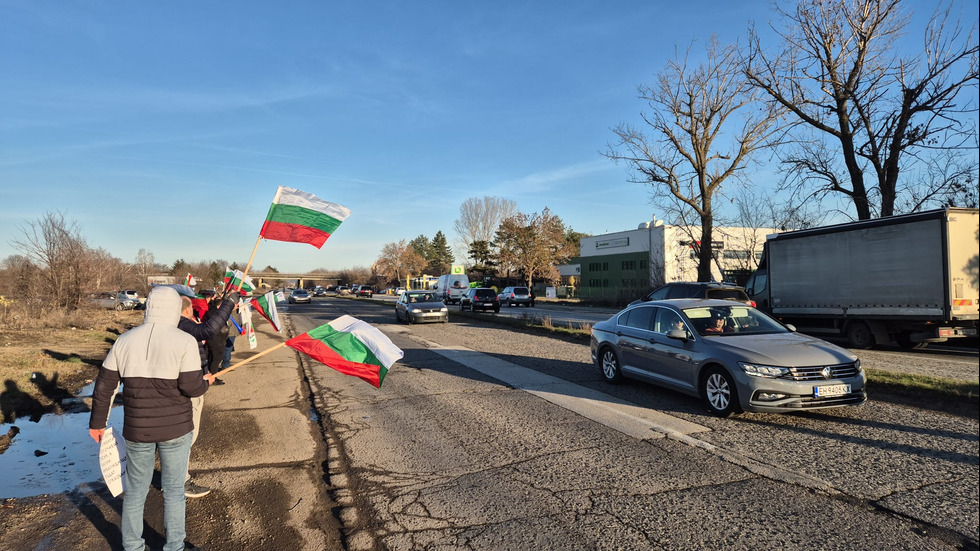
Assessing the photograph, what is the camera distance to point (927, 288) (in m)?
12.8

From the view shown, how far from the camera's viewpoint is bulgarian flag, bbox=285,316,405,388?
545cm

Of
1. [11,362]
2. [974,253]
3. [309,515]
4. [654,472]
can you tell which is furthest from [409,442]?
[974,253]

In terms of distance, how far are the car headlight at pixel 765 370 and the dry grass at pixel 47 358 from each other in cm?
1007

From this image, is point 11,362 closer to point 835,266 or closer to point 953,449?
point 953,449

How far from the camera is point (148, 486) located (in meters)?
3.84

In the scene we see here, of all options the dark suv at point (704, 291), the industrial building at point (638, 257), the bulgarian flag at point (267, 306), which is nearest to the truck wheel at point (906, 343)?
the dark suv at point (704, 291)

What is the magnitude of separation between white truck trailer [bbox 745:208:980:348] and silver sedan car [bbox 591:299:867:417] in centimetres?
702

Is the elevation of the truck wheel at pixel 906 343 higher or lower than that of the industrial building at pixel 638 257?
lower

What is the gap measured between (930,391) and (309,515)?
28.1ft

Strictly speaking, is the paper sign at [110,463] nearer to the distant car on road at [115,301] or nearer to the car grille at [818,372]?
the car grille at [818,372]

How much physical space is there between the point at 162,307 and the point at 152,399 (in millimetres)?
614

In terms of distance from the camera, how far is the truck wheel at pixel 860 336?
1452cm

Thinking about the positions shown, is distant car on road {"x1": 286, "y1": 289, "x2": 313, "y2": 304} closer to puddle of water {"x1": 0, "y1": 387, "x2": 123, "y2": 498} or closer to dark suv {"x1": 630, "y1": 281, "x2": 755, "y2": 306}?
dark suv {"x1": 630, "y1": 281, "x2": 755, "y2": 306}

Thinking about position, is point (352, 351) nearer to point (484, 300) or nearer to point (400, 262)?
point (484, 300)
